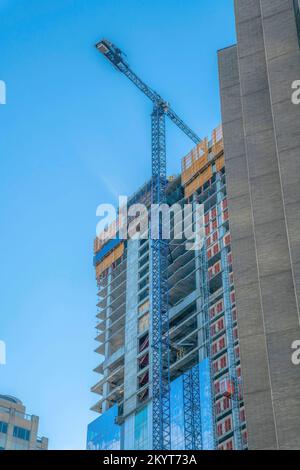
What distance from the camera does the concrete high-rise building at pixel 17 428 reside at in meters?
116

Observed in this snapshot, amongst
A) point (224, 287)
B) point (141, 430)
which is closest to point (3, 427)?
point (141, 430)

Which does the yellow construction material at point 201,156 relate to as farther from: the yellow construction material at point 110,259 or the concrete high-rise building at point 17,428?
the concrete high-rise building at point 17,428

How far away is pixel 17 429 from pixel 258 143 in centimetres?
7834

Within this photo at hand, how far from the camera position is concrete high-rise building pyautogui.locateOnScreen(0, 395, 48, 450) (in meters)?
116

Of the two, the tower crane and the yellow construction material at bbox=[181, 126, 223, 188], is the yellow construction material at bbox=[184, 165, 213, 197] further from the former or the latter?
the tower crane

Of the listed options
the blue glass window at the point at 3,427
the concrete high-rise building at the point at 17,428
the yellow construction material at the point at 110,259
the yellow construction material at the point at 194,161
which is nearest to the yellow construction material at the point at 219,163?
the yellow construction material at the point at 194,161

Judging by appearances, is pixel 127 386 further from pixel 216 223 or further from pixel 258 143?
pixel 258 143

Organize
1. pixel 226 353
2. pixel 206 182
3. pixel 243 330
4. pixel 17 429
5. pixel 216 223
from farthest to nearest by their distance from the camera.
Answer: pixel 206 182
pixel 216 223
pixel 226 353
pixel 17 429
pixel 243 330

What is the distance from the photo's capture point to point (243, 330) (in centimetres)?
4519

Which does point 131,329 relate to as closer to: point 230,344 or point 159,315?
point 230,344

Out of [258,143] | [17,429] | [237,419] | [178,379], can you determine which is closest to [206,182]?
[178,379]

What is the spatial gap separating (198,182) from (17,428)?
230 ft

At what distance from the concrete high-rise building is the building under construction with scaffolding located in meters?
21.5

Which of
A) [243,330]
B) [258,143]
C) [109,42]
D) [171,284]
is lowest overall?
[243,330]
